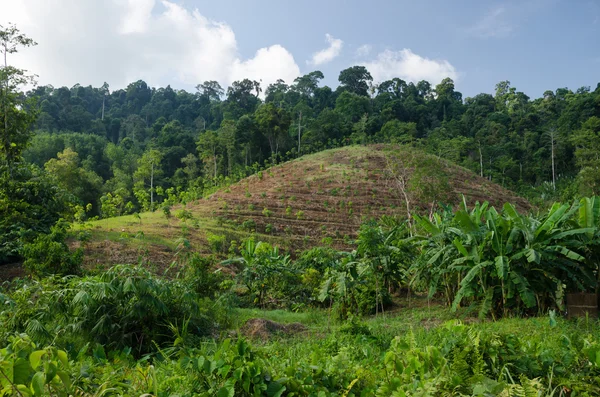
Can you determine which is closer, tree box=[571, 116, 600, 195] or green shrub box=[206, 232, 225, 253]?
green shrub box=[206, 232, 225, 253]

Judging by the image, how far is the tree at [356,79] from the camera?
61.7 meters

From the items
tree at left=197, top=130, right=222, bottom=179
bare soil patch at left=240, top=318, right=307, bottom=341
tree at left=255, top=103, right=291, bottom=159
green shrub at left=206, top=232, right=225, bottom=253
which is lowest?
bare soil patch at left=240, top=318, right=307, bottom=341

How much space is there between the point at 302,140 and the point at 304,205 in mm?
15773

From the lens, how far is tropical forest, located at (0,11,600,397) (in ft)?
6.16

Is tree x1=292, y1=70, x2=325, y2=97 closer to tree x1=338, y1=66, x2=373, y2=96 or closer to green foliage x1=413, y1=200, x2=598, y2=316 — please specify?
tree x1=338, y1=66, x2=373, y2=96

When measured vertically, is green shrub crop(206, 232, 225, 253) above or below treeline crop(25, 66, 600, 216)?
below

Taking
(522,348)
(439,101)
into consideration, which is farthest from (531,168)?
(522,348)

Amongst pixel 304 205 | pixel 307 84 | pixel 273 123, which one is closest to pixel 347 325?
pixel 304 205

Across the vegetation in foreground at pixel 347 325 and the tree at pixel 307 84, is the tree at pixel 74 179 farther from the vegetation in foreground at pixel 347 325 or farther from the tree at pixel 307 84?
the tree at pixel 307 84

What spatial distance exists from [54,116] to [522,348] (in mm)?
58216

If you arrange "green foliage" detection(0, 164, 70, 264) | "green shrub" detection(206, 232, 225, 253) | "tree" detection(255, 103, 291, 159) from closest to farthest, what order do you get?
1. "green foliage" detection(0, 164, 70, 264)
2. "green shrub" detection(206, 232, 225, 253)
3. "tree" detection(255, 103, 291, 159)

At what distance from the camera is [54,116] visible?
167 ft

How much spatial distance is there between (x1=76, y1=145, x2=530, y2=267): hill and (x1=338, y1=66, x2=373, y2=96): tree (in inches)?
1171

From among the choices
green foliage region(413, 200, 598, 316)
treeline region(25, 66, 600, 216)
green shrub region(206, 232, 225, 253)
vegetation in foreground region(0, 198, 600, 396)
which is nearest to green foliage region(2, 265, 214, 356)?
vegetation in foreground region(0, 198, 600, 396)
